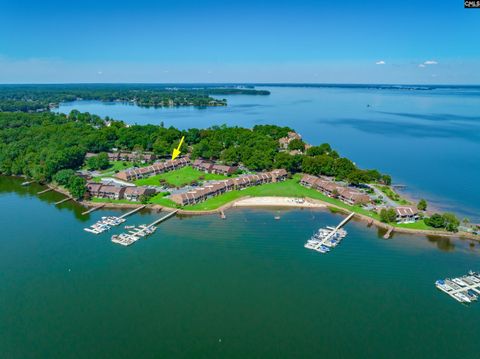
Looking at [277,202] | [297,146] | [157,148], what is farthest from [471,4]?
[157,148]

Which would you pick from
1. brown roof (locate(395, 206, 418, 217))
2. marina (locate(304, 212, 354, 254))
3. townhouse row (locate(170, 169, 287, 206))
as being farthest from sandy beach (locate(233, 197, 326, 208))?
brown roof (locate(395, 206, 418, 217))

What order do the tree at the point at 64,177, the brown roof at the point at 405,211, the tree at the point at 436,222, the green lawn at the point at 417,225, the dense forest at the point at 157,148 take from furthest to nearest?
the dense forest at the point at 157,148 → the tree at the point at 64,177 → the brown roof at the point at 405,211 → the green lawn at the point at 417,225 → the tree at the point at 436,222

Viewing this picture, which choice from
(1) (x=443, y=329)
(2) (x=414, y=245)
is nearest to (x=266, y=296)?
(1) (x=443, y=329)

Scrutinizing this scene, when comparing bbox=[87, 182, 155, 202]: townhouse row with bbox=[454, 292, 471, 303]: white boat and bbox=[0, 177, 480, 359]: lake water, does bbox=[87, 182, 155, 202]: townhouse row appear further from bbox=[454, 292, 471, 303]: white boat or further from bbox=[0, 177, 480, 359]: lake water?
bbox=[454, 292, 471, 303]: white boat

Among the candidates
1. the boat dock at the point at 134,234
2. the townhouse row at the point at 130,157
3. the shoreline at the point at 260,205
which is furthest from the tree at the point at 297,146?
the boat dock at the point at 134,234

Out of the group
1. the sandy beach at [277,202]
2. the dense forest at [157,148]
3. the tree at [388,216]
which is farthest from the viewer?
the dense forest at [157,148]

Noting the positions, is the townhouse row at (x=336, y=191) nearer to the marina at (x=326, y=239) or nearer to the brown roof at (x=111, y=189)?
the marina at (x=326, y=239)

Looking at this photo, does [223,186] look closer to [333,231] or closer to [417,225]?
[333,231]
